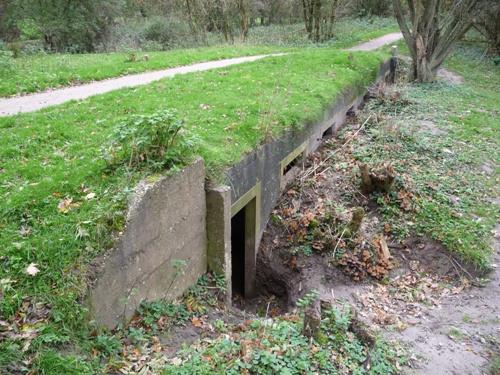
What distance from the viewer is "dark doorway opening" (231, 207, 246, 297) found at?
847 cm

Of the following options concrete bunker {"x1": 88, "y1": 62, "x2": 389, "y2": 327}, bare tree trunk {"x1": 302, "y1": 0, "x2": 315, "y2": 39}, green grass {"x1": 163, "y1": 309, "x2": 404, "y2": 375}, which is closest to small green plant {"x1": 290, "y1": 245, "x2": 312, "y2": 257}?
concrete bunker {"x1": 88, "y1": 62, "x2": 389, "y2": 327}

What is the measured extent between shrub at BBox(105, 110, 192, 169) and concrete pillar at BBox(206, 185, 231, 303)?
895mm

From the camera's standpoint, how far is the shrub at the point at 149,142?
5305mm

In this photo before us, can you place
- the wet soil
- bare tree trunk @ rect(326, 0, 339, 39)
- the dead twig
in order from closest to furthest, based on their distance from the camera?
the wet soil < the dead twig < bare tree trunk @ rect(326, 0, 339, 39)

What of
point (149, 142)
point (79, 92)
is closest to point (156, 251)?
point (149, 142)

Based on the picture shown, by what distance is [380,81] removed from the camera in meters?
16.5

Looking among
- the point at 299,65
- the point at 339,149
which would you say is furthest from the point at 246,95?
the point at 299,65

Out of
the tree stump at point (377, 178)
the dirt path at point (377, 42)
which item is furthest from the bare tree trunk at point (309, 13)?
the tree stump at point (377, 178)

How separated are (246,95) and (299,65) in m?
4.76

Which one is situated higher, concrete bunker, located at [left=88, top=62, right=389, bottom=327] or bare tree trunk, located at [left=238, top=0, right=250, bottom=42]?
bare tree trunk, located at [left=238, top=0, right=250, bottom=42]

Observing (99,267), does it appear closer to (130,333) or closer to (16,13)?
(130,333)

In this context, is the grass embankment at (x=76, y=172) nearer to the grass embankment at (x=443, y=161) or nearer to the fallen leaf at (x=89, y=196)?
the fallen leaf at (x=89, y=196)

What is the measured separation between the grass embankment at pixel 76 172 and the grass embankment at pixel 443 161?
85.3 inches

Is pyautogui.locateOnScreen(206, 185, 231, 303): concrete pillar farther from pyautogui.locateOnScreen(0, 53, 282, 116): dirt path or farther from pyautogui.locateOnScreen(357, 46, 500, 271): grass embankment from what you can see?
pyautogui.locateOnScreen(0, 53, 282, 116): dirt path
